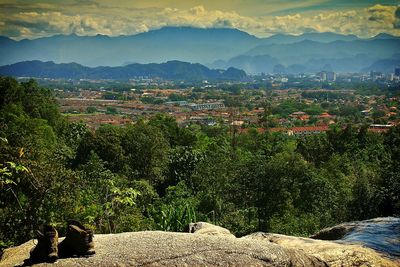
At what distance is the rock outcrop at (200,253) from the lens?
5.77 metres

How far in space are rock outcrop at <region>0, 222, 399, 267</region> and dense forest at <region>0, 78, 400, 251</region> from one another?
67 centimetres

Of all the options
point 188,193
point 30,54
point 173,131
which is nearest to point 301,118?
point 173,131

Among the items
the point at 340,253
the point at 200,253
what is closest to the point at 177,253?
the point at 200,253

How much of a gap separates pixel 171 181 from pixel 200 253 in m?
18.3

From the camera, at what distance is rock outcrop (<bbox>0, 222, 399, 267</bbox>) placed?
577cm

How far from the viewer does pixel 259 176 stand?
17.9 meters

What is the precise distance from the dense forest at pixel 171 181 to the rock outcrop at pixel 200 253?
67cm

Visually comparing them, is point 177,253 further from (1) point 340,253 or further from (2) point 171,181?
(2) point 171,181

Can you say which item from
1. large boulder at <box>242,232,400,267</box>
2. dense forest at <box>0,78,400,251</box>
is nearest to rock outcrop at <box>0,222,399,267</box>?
large boulder at <box>242,232,400,267</box>

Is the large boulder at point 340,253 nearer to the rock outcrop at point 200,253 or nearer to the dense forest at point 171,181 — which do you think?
→ the rock outcrop at point 200,253

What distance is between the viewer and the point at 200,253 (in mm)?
6074

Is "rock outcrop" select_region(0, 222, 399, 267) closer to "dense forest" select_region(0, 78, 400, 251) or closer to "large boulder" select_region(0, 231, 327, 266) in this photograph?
"large boulder" select_region(0, 231, 327, 266)

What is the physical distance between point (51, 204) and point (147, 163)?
14.1m

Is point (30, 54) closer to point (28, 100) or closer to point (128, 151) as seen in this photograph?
point (28, 100)
